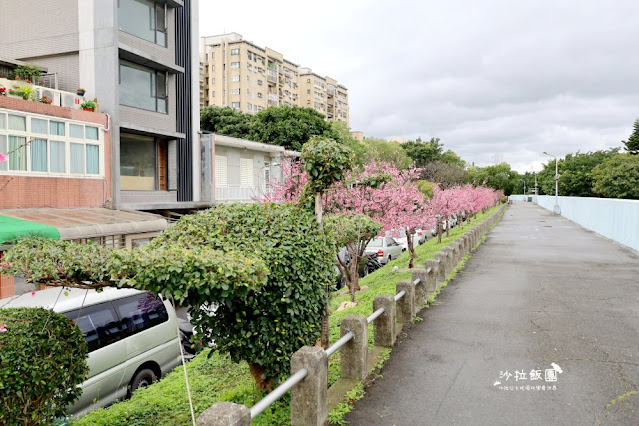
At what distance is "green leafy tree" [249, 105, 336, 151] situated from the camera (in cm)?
4088

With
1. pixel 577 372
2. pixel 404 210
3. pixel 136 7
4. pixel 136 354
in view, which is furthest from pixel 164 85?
pixel 577 372

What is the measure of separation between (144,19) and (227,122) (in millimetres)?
→ 25573

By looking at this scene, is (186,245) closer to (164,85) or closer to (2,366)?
(2,366)

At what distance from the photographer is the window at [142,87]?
18.5 meters

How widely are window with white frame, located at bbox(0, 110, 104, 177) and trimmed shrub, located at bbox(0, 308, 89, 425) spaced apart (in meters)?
10.2

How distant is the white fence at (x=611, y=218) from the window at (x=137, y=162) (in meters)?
Answer: 21.9

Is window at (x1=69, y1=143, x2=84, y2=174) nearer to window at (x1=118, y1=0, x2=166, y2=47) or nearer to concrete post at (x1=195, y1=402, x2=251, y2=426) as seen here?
window at (x1=118, y1=0, x2=166, y2=47)

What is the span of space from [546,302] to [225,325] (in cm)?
831

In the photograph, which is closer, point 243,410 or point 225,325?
point 243,410

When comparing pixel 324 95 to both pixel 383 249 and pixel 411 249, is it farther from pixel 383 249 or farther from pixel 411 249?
pixel 411 249

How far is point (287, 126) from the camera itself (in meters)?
40.8

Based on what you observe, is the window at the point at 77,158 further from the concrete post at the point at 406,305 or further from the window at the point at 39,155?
the concrete post at the point at 406,305

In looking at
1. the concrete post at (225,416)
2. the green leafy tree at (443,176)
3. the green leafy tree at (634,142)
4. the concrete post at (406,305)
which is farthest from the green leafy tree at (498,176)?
the concrete post at (225,416)

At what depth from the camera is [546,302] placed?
10320mm
